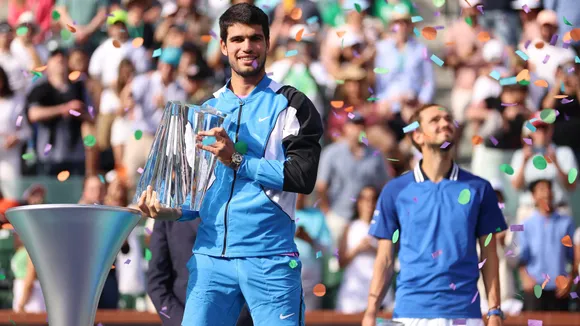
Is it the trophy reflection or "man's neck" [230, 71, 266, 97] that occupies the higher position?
"man's neck" [230, 71, 266, 97]

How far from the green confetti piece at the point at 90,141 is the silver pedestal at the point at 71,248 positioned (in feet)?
20.9

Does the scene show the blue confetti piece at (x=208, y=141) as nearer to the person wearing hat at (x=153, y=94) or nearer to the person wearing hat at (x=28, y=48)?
the person wearing hat at (x=153, y=94)

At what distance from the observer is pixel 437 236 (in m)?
6.68

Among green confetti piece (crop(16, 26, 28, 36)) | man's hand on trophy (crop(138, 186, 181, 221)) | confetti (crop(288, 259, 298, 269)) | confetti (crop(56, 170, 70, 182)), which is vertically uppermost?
green confetti piece (crop(16, 26, 28, 36))

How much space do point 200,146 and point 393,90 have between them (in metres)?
6.67

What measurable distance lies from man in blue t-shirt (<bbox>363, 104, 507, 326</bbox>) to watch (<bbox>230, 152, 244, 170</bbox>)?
1736mm

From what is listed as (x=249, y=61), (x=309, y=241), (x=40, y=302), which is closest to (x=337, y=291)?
(x=309, y=241)

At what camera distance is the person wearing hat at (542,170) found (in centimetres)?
1020

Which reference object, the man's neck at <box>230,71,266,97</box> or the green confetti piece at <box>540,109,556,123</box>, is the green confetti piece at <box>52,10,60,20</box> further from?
the man's neck at <box>230,71,266,97</box>

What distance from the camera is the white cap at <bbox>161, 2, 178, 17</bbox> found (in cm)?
1247

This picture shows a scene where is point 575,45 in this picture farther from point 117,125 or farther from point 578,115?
point 117,125

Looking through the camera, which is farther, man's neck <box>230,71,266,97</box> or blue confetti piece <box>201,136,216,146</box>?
man's neck <box>230,71,266,97</box>

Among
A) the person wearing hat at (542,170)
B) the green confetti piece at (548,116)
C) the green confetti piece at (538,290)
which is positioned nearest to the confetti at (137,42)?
the person wearing hat at (542,170)

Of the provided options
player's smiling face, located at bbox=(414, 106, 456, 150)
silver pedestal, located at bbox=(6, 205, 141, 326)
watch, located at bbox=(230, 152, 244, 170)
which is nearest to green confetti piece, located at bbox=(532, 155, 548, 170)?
player's smiling face, located at bbox=(414, 106, 456, 150)
